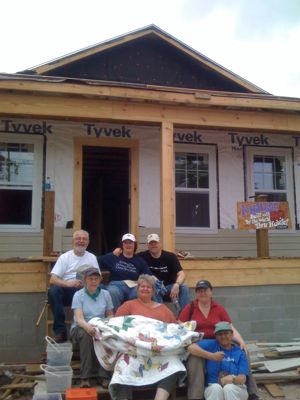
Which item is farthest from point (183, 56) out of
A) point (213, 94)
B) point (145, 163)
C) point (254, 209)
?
point (254, 209)

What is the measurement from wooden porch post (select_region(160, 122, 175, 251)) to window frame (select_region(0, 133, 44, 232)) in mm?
2375

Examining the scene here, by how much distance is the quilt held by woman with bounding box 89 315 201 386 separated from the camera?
3924 mm

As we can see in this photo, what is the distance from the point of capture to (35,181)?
747 cm

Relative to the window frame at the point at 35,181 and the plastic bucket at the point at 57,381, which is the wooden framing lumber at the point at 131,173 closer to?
the window frame at the point at 35,181

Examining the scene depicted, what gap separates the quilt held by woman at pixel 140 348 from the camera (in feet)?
12.9

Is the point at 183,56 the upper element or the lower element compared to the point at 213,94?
upper

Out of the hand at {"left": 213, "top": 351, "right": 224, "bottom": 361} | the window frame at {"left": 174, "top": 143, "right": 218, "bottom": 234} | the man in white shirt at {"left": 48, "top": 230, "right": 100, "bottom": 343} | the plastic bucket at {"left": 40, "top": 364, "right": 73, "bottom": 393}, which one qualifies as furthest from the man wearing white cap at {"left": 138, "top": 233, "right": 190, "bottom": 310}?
the window frame at {"left": 174, "top": 143, "right": 218, "bottom": 234}

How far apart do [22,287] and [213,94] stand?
3.59 m

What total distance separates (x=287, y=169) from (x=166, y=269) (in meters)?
4.19

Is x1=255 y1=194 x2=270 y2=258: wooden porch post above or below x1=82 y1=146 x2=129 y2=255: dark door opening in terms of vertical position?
below

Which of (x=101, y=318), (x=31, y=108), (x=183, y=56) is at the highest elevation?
(x=183, y=56)

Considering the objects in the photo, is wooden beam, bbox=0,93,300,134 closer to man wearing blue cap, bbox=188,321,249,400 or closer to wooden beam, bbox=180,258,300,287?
wooden beam, bbox=180,258,300,287

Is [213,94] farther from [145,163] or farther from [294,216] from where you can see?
[294,216]

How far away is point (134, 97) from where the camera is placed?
5977mm
